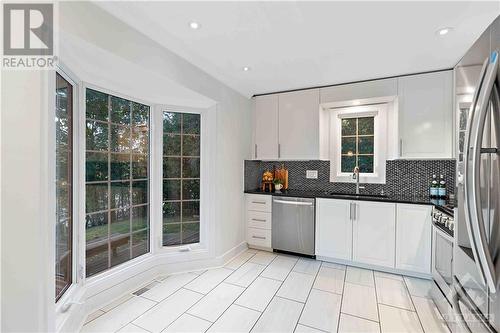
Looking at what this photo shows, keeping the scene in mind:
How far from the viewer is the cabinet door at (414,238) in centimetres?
256

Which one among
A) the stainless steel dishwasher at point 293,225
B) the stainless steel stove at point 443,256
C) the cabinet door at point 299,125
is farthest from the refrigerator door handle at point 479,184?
the cabinet door at point 299,125

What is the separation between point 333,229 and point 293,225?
1.76ft

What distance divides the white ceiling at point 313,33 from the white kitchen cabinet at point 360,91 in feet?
0.59

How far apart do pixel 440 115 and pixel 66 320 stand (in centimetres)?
407

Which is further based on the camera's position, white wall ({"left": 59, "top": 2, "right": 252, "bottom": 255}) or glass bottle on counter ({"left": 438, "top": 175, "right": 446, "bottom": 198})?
glass bottle on counter ({"left": 438, "top": 175, "right": 446, "bottom": 198})

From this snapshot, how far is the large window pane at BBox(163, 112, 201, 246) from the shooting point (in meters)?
2.88

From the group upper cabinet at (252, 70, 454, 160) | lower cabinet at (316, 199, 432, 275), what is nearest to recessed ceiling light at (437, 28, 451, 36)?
upper cabinet at (252, 70, 454, 160)

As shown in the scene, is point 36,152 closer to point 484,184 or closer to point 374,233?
point 484,184

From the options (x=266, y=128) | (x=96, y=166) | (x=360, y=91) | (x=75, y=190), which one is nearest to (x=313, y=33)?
(x=360, y=91)

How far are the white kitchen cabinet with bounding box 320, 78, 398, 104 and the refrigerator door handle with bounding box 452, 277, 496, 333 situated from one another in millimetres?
2318

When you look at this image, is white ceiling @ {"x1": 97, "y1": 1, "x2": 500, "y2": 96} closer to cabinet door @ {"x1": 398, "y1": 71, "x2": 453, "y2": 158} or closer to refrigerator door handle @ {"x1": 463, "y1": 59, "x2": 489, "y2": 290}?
cabinet door @ {"x1": 398, "y1": 71, "x2": 453, "y2": 158}

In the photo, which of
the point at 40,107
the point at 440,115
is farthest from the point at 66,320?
the point at 440,115

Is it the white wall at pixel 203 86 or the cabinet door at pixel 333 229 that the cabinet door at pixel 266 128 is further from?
the cabinet door at pixel 333 229

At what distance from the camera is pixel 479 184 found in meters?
0.94
